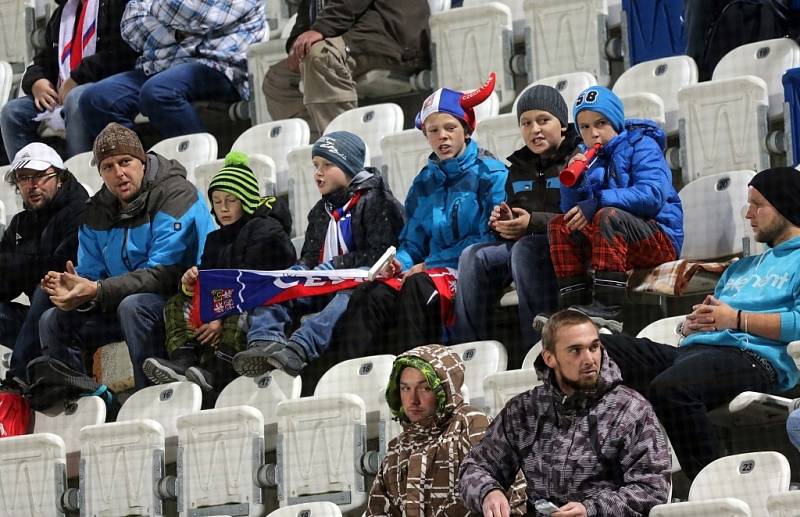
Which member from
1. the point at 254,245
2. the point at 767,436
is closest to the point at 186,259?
the point at 254,245

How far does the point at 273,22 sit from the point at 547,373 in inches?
172

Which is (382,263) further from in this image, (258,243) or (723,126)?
(723,126)

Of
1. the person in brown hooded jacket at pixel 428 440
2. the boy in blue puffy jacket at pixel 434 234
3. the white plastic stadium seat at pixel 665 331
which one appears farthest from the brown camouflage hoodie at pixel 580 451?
the boy in blue puffy jacket at pixel 434 234

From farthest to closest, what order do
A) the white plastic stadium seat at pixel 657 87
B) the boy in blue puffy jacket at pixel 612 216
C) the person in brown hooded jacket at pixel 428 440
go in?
1. the white plastic stadium seat at pixel 657 87
2. the boy in blue puffy jacket at pixel 612 216
3. the person in brown hooded jacket at pixel 428 440

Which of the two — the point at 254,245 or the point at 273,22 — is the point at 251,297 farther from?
the point at 273,22

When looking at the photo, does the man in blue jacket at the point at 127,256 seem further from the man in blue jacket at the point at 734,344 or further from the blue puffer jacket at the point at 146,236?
the man in blue jacket at the point at 734,344

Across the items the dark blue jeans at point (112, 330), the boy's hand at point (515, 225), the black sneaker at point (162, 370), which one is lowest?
the black sneaker at point (162, 370)

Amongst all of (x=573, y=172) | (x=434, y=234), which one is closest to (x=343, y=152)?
(x=434, y=234)

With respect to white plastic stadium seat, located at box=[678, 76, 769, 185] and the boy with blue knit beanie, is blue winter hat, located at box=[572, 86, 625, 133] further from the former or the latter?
the boy with blue knit beanie

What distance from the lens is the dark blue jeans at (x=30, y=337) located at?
6.52m

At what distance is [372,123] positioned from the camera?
23.1 feet

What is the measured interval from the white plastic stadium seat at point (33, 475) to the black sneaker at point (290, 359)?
0.71 m

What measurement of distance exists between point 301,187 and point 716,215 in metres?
1.76

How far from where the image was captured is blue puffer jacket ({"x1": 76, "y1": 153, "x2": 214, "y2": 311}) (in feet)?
20.9
